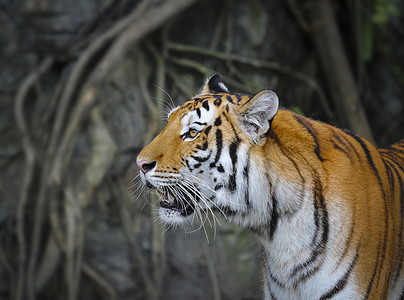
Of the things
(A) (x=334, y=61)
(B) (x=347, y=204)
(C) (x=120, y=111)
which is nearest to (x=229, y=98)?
(B) (x=347, y=204)

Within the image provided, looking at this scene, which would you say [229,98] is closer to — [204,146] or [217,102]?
[217,102]

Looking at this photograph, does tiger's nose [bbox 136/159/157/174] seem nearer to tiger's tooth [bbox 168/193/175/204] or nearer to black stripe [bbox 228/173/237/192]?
tiger's tooth [bbox 168/193/175/204]

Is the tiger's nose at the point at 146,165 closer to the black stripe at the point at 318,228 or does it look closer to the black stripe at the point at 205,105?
the black stripe at the point at 205,105

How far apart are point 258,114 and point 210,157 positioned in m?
0.25

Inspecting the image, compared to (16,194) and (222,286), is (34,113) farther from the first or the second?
(222,286)

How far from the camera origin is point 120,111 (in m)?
4.29

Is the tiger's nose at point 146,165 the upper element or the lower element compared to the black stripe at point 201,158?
lower

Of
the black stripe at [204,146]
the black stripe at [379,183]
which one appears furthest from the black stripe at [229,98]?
the black stripe at [379,183]

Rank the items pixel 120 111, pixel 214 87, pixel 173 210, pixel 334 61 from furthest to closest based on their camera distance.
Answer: pixel 334 61 < pixel 120 111 < pixel 214 87 < pixel 173 210

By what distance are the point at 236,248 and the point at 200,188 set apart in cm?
268

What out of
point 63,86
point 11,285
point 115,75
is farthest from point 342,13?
point 11,285

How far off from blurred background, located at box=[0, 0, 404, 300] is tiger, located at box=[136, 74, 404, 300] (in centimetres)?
214

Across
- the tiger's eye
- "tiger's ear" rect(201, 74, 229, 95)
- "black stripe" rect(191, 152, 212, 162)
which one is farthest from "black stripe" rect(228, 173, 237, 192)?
"tiger's ear" rect(201, 74, 229, 95)

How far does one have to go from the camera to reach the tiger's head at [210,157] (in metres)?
1.89
